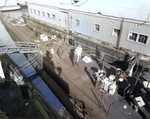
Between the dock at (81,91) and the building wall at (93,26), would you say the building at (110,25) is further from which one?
the dock at (81,91)

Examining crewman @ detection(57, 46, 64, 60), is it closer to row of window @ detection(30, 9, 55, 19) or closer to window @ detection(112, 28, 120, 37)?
window @ detection(112, 28, 120, 37)

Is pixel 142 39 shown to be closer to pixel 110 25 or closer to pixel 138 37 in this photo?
pixel 138 37

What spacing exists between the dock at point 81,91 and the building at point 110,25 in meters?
4.73

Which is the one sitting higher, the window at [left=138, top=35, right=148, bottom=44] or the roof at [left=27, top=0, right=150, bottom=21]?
the roof at [left=27, top=0, right=150, bottom=21]

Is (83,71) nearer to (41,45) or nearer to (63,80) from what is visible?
(63,80)

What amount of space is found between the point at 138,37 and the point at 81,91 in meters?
9.81

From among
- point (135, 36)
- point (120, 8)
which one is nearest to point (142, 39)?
point (135, 36)

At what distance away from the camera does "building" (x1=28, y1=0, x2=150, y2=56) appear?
14.7 m

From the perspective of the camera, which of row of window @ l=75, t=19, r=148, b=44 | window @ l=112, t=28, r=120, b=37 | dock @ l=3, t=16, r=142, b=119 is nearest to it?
dock @ l=3, t=16, r=142, b=119

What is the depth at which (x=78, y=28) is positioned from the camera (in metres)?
22.0

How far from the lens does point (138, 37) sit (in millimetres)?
15000

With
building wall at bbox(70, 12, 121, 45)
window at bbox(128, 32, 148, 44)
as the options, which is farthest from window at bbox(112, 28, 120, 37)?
window at bbox(128, 32, 148, 44)

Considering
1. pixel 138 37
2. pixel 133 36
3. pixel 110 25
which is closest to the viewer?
pixel 138 37

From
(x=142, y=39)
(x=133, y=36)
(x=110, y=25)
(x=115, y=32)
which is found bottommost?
(x=142, y=39)
